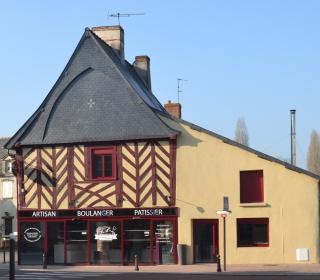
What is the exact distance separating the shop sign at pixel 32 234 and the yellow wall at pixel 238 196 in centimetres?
648

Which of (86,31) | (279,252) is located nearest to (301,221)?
(279,252)

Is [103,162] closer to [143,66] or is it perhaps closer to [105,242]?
[105,242]

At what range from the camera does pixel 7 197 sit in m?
47.6

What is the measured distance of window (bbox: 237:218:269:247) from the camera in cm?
2758

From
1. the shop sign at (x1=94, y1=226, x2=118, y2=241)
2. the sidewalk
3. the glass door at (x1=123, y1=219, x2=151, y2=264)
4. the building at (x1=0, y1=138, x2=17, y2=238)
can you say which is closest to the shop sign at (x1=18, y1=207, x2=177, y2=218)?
the glass door at (x1=123, y1=219, x2=151, y2=264)

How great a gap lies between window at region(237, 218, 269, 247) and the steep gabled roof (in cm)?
536

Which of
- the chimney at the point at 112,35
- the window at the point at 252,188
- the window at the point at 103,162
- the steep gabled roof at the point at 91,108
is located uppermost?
the chimney at the point at 112,35

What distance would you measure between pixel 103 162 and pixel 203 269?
6.87 meters

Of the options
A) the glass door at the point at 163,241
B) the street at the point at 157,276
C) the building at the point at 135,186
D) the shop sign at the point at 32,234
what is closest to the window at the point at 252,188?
the building at the point at 135,186

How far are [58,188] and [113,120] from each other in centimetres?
391

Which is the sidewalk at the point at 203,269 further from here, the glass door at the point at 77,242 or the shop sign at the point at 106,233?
the shop sign at the point at 106,233

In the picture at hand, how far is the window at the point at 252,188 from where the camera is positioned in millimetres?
27781

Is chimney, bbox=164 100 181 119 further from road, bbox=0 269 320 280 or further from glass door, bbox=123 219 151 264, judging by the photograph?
road, bbox=0 269 320 280

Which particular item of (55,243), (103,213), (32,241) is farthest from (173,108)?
(32,241)
